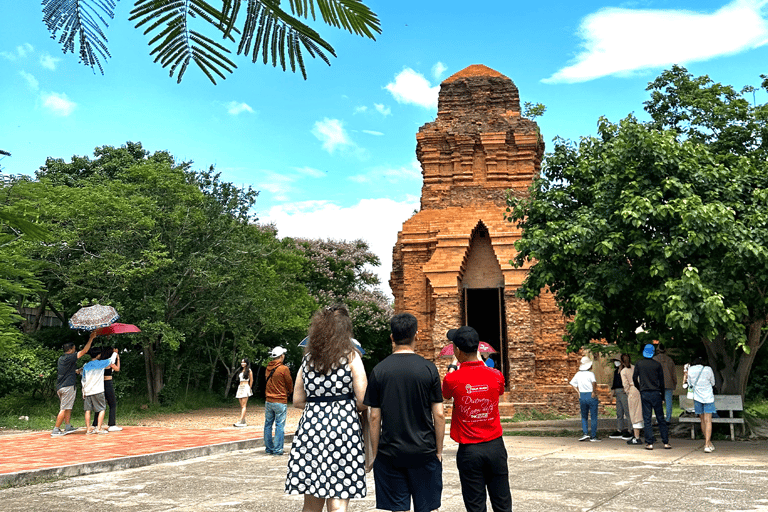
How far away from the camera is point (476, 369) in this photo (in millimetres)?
4043

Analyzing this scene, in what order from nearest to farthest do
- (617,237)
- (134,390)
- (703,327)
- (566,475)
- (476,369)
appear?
(476,369), (566,475), (703,327), (617,237), (134,390)

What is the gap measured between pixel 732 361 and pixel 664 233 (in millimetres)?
3133

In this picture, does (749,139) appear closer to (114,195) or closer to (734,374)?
(734,374)

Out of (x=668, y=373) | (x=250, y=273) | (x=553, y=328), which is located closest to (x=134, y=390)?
(x=250, y=273)

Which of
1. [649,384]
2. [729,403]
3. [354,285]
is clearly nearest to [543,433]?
[729,403]

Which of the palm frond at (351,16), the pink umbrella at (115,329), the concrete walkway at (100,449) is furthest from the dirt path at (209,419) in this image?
the palm frond at (351,16)

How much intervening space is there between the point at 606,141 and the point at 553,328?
6.33 metres

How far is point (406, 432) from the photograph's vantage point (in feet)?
12.0

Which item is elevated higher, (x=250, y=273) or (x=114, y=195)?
(x=114, y=195)

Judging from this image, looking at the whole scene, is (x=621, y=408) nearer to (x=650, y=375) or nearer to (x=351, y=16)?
(x=650, y=375)

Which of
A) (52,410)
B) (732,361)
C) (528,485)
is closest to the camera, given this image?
(528,485)

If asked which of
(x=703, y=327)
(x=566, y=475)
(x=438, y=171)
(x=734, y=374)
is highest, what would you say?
(x=438, y=171)

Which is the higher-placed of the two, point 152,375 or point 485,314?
point 485,314

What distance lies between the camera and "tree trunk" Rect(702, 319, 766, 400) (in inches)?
460
